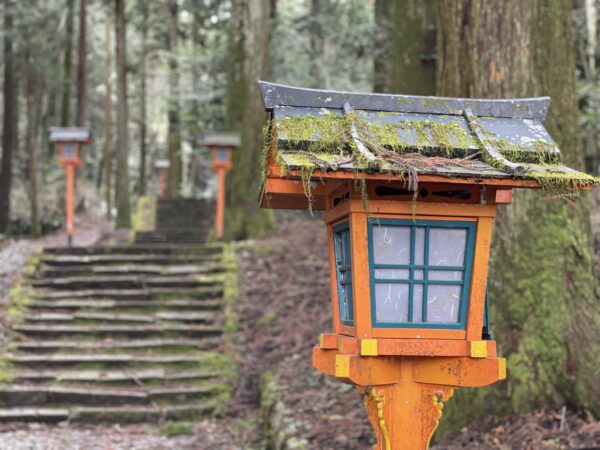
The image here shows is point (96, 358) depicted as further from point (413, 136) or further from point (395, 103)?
point (413, 136)

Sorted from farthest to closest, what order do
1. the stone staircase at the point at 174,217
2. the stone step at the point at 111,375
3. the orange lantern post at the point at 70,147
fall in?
the stone staircase at the point at 174,217 → the orange lantern post at the point at 70,147 → the stone step at the point at 111,375

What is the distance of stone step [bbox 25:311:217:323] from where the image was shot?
1030cm

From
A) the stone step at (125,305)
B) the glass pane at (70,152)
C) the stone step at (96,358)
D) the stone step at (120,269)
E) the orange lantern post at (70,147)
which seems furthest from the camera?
the glass pane at (70,152)

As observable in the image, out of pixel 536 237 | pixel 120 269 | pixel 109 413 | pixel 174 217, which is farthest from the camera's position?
pixel 174 217

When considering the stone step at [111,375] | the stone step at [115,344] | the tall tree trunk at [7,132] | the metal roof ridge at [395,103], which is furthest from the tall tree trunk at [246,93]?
the metal roof ridge at [395,103]

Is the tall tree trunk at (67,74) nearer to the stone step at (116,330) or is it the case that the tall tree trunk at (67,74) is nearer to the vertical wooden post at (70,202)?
the vertical wooden post at (70,202)

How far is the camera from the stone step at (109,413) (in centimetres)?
815

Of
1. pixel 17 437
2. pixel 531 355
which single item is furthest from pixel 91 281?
pixel 531 355

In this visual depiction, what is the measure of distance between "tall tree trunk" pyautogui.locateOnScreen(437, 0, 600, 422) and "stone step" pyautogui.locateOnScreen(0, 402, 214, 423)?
417 centimetres

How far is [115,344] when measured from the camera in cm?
971

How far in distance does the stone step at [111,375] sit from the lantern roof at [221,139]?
5637 mm

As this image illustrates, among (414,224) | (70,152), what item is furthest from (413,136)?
(70,152)

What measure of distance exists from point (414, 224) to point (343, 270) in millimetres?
542

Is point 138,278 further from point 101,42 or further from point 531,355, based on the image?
point 101,42
